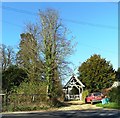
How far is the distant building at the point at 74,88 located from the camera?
200ft

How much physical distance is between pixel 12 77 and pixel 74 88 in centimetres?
2505

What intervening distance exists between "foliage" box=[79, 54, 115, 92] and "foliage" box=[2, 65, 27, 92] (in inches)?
768

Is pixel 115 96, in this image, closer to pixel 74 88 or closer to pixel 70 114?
pixel 70 114

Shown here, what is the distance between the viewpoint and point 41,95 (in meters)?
34.5

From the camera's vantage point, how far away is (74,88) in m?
65.8

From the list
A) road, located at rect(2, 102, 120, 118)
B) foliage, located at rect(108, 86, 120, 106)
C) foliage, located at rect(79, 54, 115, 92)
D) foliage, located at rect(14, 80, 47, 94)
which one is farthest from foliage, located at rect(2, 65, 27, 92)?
foliage, located at rect(79, 54, 115, 92)

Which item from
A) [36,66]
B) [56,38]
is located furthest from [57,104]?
[56,38]

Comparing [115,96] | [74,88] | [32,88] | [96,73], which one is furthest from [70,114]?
[74,88]

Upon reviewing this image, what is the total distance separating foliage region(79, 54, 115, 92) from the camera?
206ft

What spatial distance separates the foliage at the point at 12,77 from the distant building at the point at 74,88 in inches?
678

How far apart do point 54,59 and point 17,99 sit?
705cm

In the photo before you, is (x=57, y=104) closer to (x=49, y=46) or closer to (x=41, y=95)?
(x=41, y=95)

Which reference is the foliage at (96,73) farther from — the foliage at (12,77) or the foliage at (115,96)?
the foliage at (115,96)

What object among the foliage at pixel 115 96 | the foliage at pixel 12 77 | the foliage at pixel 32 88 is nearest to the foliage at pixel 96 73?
the foliage at pixel 12 77
